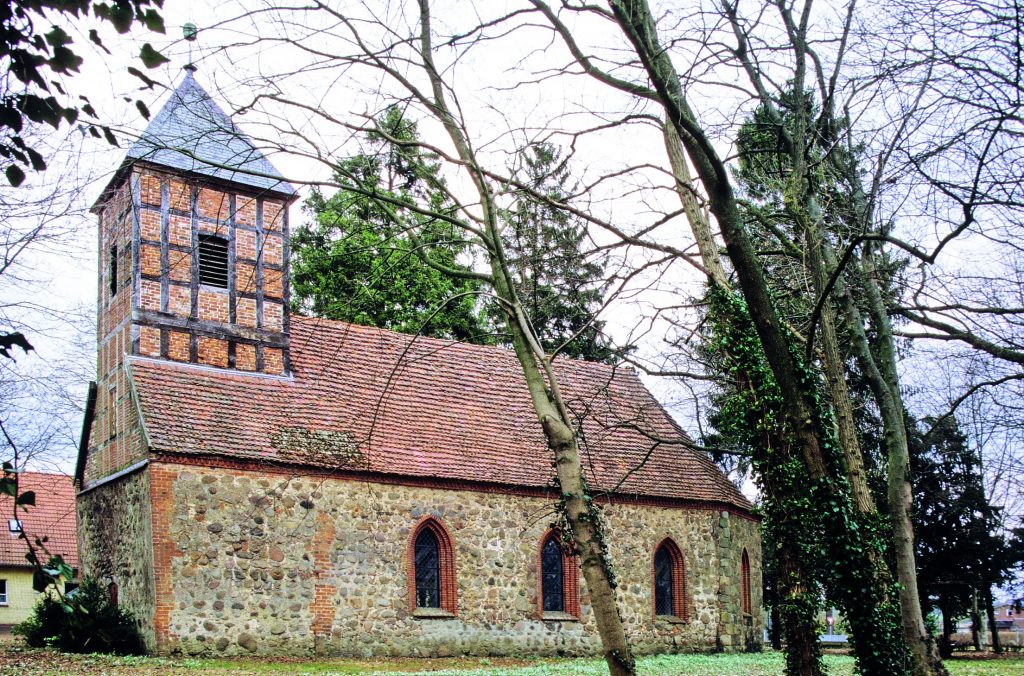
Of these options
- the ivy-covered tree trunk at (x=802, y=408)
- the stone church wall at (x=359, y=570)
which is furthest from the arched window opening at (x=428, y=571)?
the ivy-covered tree trunk at (x=802, y=408)

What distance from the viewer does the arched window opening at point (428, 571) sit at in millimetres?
19734

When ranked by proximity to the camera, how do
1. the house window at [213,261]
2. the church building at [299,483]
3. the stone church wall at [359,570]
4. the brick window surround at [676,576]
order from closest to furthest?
1. the stone church wall at [359,570]
2. the church building at [299,483]
3. the house window at [213,261]
4. the brick window surround at [676,576]

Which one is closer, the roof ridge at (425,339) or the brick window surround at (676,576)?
the roof ridge at (425,339)

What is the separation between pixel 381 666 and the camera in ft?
56.8

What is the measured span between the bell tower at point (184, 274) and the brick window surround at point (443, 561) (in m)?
4.06

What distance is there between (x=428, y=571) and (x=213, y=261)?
715 centimetres

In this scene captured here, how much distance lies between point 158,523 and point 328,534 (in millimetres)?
2985

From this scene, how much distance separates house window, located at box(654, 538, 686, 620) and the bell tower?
906cm

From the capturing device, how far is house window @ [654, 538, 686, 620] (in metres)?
22.7

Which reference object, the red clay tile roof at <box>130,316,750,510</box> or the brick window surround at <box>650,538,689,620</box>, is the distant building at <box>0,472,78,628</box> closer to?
the red clay tile roof at <box>130,316,750,510</box>

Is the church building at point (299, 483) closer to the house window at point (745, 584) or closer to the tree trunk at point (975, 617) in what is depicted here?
the house window at point (745, 584)

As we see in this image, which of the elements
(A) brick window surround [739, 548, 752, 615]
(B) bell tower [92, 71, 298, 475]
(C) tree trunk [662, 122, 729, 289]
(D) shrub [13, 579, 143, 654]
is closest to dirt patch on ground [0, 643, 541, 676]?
(D) shrub [13, 579, 143, 654]

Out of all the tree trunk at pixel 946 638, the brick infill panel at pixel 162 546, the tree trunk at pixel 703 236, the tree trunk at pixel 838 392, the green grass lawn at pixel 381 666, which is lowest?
the tree trunk at pixel 946 638

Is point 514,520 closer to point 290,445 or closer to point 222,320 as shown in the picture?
point 290,445
